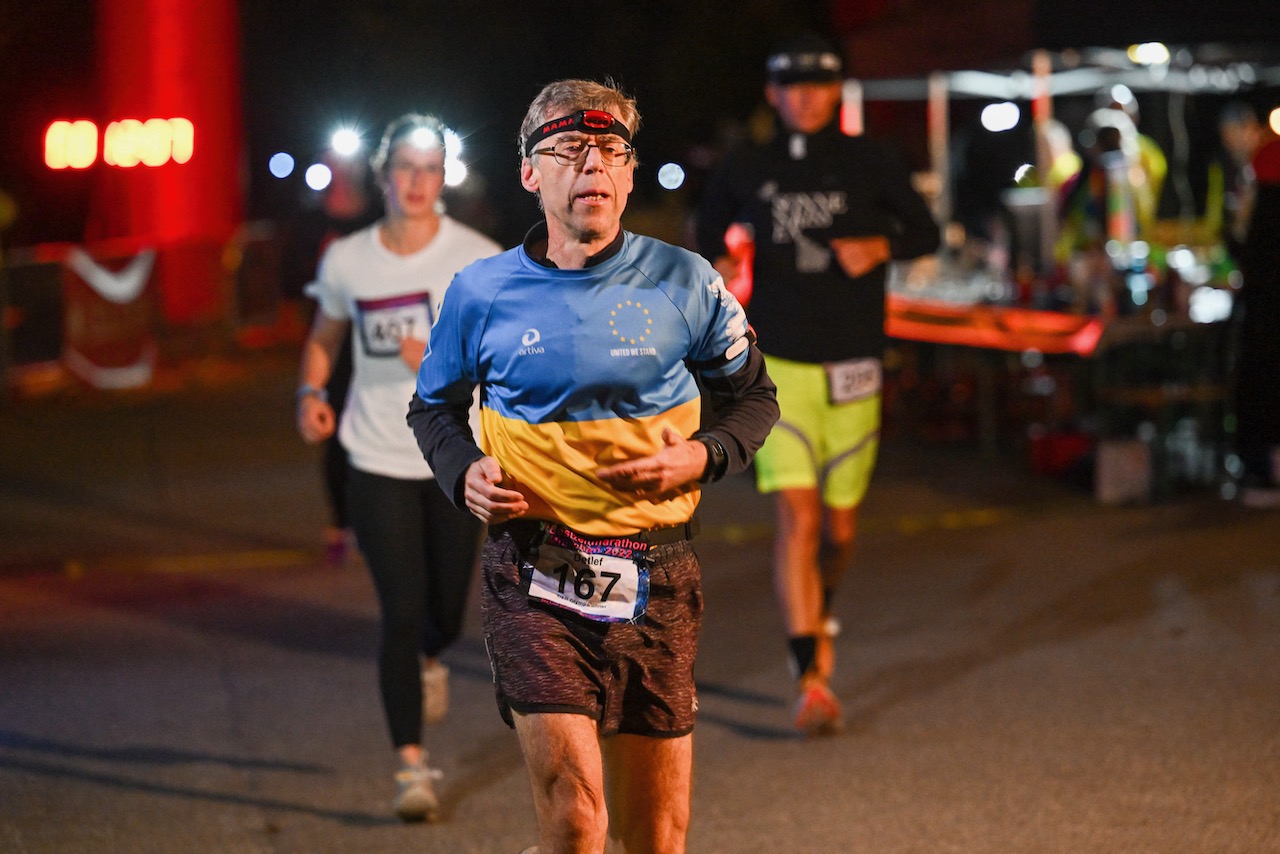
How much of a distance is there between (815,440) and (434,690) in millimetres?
1717

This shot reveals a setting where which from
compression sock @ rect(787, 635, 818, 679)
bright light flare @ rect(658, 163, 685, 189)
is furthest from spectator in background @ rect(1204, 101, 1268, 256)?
bright light flare @ rect(658, 163, 685, 189)

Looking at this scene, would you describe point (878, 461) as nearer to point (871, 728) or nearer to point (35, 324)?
point (871, 728)

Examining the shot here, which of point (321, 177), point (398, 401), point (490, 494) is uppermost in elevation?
point (321, 177)

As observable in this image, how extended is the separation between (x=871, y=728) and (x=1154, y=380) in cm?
601

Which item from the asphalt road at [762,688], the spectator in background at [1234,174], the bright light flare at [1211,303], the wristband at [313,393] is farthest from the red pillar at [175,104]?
the wristband at [313,393]

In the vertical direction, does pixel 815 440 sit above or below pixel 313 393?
below

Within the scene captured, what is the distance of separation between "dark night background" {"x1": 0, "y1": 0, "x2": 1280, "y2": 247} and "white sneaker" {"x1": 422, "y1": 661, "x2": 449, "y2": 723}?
724 inches

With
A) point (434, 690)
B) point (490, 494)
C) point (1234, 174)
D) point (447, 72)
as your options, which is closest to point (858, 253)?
point (434, 690)

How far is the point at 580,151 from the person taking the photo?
3.80 meters

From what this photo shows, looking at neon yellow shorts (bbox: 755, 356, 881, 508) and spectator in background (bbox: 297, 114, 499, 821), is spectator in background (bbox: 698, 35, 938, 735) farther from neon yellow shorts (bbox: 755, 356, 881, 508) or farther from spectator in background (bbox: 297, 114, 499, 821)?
spectator in background (bbox: 297, 114, 499, 821)

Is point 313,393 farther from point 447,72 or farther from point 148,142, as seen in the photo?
point 447,72

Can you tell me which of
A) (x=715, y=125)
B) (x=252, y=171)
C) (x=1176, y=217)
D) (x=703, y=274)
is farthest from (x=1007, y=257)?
(x=252, y=171)

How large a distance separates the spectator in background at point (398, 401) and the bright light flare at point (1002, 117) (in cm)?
1357

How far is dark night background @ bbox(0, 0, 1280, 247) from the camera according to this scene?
1185 inches
